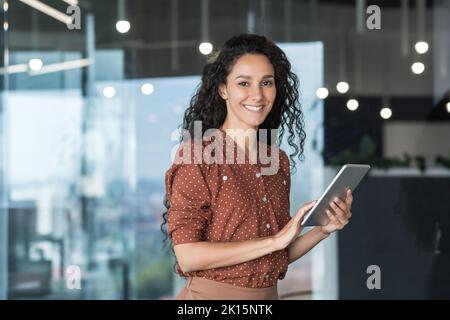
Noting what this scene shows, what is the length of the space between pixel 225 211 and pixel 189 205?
0.09 metres

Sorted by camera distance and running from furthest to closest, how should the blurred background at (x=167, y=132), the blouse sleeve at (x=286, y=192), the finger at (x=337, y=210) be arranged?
1. the blurred background at (x=167, y=132)
2. the blouse sleeve at (x=286, y=192)
3. the finger at (x=337, y=210)

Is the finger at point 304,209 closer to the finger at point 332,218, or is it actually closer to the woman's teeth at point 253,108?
the finger at point 332,218

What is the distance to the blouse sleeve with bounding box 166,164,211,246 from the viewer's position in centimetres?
200

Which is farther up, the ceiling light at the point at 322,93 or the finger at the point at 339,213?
the ceiling light at the point at 322,93

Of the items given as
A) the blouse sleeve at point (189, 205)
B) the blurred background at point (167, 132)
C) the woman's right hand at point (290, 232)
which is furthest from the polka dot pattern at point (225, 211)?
the blurred background at point (167, 132)

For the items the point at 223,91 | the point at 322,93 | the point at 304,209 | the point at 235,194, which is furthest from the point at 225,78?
the point at 322,93

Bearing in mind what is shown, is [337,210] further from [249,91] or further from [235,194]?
[249,91]

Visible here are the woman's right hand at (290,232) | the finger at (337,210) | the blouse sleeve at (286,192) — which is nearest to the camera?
the woman's right hand at (290,232)

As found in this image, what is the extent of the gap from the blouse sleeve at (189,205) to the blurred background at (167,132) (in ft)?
8.30

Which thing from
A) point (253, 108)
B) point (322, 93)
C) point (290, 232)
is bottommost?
point (290, 232)

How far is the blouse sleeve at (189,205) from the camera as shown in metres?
2.00

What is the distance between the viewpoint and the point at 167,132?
4.70 meters

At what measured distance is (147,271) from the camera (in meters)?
4.81
